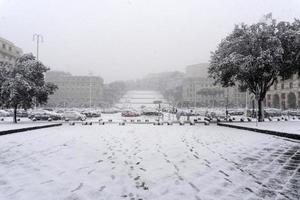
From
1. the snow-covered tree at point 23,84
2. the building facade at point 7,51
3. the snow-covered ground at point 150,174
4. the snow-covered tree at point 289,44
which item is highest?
the building facade at point 7,51

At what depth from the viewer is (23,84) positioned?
→ 32.3 metres

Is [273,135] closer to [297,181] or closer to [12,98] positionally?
[297,181]

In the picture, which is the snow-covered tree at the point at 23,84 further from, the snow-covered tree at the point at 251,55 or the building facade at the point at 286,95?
the building facade at the point at 286,95

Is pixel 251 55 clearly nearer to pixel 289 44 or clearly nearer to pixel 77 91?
pixel 289 44

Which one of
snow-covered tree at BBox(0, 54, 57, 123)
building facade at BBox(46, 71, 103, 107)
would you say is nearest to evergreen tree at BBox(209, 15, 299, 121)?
snow-covered tree at BBox(0, 54, 57, 123)

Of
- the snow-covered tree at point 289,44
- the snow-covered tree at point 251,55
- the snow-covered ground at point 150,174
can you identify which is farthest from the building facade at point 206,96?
the snow-covered ground at point 150,174

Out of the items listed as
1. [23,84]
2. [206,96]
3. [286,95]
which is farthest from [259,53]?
[206,96]

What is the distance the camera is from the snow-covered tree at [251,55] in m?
32.4

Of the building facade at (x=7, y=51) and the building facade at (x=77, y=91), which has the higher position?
the building facade at (x=7, y=51)

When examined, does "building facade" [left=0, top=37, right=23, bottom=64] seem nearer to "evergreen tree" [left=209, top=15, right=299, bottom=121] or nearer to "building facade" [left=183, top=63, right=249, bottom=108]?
"building facade" [left=183, top=63, right=249, bottom=108]

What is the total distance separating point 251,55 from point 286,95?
66838 millimetres

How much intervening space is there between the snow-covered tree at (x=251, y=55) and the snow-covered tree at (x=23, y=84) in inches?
713

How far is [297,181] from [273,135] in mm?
13724

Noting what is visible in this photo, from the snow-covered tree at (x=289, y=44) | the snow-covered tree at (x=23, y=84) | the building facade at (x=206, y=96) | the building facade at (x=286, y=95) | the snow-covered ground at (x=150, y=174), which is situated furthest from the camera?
the building facade at (x=206, y=96)
